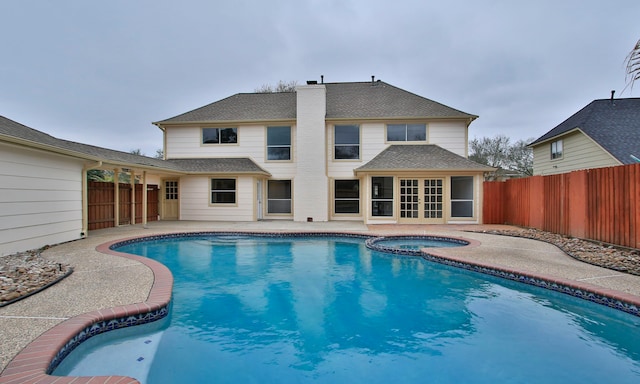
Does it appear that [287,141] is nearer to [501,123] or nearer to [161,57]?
[161,57]

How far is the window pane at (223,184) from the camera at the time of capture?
51.0 ft

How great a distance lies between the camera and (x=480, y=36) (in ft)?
45.5

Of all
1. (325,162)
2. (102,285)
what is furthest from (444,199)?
(102,285)

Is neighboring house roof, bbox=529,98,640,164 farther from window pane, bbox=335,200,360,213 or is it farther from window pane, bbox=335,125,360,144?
window pane, bbox=335,200,360,213

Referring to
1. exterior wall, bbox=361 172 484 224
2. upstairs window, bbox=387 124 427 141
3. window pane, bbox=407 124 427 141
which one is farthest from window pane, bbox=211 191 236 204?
window pane, bbox=407 124 427 141

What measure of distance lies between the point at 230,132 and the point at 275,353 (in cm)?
1423

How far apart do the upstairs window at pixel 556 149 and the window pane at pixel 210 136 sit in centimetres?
1782

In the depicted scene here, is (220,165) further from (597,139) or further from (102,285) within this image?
(597,139)

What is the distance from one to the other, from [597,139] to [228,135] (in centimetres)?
1705

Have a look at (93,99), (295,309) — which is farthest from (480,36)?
(93,99)

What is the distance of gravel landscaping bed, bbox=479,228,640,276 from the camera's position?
6.32 m

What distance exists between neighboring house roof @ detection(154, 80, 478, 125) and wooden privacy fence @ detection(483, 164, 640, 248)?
4632mm

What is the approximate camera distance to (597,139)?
14.1 meters

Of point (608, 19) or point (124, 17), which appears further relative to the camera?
point (124, 17)
